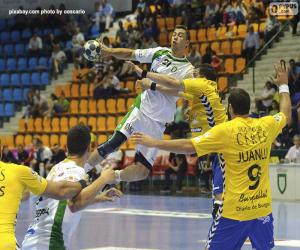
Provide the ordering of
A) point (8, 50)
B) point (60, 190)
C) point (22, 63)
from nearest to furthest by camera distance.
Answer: point (60, 190) < point (22, 63) < point (8, 50)

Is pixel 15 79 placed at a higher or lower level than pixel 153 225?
higher

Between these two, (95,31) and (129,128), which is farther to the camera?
(95,31)

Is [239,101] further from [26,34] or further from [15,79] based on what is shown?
[26,34]

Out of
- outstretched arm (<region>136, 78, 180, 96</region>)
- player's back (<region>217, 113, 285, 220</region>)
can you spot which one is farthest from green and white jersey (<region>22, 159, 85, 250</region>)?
outstretched arm (<region>136, 78, 180, 96</region>)

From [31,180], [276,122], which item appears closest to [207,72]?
[276,122]

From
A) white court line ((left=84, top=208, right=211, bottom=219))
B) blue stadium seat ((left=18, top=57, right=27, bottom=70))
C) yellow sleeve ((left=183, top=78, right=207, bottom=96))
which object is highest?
blue stadium seat ((left=18, top=57, right=27, bottom=70))

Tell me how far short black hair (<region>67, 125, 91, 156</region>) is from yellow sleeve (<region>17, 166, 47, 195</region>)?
18.9 inches

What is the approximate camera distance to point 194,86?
9.04 m

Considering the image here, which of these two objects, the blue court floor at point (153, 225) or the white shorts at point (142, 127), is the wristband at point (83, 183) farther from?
the blue court floor at point (153, 225)

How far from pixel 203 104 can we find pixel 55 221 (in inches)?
148

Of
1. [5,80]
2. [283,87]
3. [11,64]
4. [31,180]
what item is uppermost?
[11,64]

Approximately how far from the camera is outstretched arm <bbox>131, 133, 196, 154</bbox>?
665 centimetres

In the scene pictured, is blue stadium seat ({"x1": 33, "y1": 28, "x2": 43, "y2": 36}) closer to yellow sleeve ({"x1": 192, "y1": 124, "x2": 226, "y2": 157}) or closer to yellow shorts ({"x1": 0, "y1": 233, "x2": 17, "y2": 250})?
yellow sleeve ({"x1": 192, "y1": 124, "x2": 226, "y2": 157})

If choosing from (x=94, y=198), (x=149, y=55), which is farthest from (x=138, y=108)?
(x=94, y=198)
